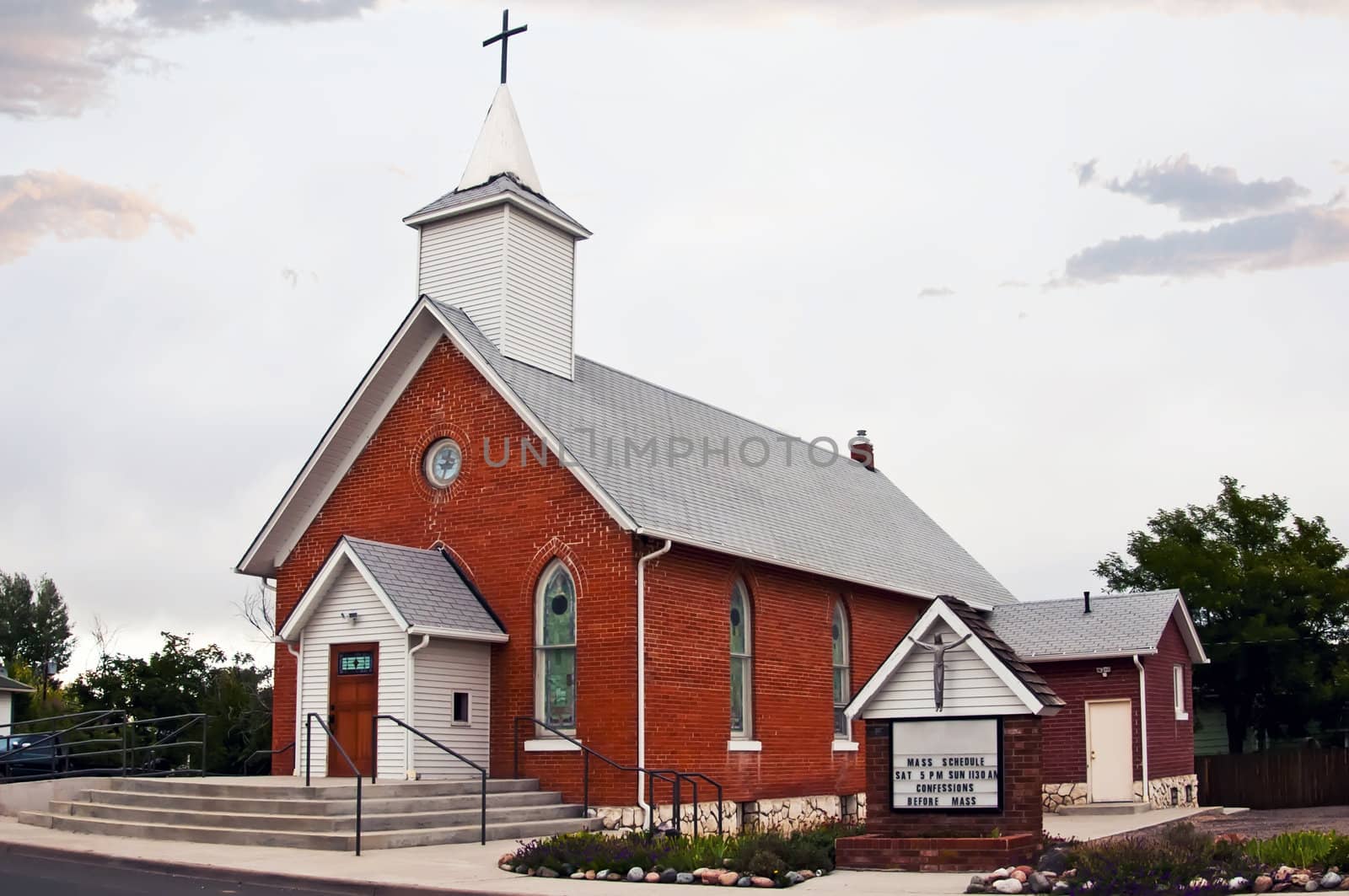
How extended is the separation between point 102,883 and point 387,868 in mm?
2904

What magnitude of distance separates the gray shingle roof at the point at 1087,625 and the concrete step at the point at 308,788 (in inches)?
551

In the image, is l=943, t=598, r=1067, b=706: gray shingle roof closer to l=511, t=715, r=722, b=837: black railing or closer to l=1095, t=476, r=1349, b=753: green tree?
l=511, t=715, r=722, b=837: black railing

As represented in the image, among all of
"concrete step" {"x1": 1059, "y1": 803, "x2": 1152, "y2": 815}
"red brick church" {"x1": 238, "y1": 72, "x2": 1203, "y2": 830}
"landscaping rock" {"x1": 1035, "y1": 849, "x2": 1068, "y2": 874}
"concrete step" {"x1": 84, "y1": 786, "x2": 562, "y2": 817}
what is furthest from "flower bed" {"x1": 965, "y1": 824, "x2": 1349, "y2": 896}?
"concrete step" {"x1": 1059, "y1": 803, "x2": 1152, "y2": 815}

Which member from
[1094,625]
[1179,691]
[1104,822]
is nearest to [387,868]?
[1104,822]

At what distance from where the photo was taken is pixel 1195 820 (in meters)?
27.4

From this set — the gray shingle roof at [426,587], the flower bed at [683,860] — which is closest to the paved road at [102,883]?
the flower bed at [683,860]

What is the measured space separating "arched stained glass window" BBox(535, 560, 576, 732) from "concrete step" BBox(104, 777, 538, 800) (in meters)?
1.19

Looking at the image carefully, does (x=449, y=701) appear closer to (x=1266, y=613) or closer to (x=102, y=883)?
(x=102, y=883)

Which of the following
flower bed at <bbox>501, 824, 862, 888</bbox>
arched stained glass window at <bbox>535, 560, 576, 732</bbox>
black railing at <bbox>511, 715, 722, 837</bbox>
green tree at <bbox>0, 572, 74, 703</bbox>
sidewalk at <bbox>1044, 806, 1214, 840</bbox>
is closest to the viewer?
flower bed at <bbox>501, 824, 862, 888</bbox>

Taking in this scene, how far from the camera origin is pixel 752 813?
81.5ft

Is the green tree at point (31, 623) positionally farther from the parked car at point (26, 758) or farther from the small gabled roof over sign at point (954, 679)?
the small gabled roof over sign at point (954, 679)

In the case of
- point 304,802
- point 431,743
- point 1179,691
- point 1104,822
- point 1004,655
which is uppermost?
point 1004,655

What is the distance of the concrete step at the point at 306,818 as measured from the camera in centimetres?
1883

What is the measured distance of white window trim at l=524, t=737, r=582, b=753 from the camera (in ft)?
73.9
